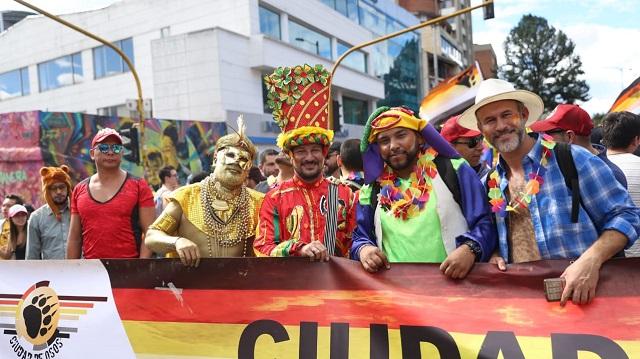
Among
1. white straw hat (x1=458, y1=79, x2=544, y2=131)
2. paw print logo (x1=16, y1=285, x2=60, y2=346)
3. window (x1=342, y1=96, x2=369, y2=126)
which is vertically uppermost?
window (x1=342, y1=96, x2=369, y2=126)

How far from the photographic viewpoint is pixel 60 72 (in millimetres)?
29516

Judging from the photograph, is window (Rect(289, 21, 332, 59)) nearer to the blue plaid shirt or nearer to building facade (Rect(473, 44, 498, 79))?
the blue plaid shirt

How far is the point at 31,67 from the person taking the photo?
3066cm

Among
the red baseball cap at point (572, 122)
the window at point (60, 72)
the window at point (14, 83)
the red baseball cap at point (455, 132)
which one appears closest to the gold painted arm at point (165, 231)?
the red baseball cap at point (455, 132)

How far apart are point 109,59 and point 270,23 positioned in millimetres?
8275

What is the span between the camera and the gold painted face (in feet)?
11.4

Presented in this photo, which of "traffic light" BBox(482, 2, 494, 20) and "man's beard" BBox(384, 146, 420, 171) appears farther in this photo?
"traffic light" BBox(482, 2, 494, 20)

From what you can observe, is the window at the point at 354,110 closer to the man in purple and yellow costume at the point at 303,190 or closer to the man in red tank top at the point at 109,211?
the man in red tank top at the point at 109,211

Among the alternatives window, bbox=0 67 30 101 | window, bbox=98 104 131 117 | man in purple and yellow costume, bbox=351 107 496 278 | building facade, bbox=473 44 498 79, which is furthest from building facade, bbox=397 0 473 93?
man in purple and yellow costume, bbox=351 107 496 278

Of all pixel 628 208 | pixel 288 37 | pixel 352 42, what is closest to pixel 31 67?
pixel 288 37

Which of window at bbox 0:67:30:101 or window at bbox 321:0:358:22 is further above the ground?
window at bbox 321:0:358:22

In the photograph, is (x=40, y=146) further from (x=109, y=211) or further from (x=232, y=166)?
(x=232, y=166)

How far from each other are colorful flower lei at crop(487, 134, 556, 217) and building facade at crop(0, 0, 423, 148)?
66.1ft

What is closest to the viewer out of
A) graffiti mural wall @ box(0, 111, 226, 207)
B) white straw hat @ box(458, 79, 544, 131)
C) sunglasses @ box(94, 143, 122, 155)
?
white straw hat @ box(458, 79, 544, 131)
